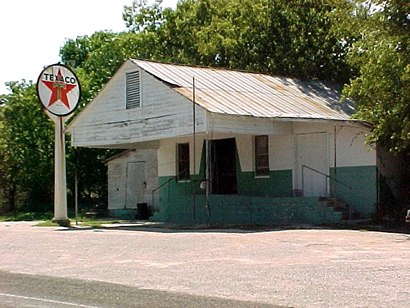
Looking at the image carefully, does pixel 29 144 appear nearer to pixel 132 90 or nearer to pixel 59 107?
pixel 59 107

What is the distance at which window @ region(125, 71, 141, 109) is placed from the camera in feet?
90.9

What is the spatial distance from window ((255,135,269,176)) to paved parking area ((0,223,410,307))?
19.4 ft

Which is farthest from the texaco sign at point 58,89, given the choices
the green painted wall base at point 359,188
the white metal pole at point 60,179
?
the green painted wall base at point 359,188

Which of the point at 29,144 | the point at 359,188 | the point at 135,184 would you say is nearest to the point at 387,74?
the point at 359,188

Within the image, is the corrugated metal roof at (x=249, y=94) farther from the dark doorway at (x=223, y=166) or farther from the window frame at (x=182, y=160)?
the window frame at (x=182, y=160)

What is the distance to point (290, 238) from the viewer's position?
20016 mm

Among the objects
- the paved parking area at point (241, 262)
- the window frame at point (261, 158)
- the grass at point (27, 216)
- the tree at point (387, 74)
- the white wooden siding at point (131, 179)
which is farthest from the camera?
the grass at point (27, 216)

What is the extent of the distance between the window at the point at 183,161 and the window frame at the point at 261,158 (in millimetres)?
3480

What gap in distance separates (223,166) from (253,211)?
396 centimetres

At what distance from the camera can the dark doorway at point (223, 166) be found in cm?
2978

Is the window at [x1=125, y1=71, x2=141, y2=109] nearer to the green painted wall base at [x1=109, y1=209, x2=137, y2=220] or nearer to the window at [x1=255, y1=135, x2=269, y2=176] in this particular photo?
the window at [x1=255, y1=135, x2=269, y2=176]

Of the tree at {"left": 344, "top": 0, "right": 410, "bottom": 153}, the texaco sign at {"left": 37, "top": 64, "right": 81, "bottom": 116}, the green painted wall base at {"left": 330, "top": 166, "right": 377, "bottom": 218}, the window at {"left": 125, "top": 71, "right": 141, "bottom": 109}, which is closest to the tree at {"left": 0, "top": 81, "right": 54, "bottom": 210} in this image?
the texaco sign at {"left": 37, "top": 64, "right": 81, "bottom": 116}

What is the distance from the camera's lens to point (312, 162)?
27172 mm

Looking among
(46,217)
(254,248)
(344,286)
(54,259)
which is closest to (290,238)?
(254,248)
